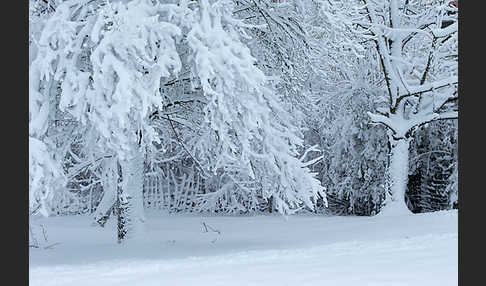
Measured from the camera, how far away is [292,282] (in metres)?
6.18

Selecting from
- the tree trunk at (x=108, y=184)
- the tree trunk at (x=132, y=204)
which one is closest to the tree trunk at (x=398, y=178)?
the tree trunk at (x=108, y=184)

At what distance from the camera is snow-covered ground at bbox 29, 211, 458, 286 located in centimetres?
648

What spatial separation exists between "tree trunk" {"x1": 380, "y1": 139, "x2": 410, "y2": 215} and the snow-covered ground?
39.3 inches

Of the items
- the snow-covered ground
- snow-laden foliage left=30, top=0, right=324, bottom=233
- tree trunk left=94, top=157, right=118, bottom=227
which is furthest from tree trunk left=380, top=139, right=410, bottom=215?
tree trunk left=94, top=157, right=118, bottom=227

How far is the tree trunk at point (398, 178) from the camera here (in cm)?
1692

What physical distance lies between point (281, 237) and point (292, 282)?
8.31 m

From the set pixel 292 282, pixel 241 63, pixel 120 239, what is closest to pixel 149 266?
pixel 292 282

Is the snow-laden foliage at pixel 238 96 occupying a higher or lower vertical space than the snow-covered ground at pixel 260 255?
higher

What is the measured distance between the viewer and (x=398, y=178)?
55.7ft

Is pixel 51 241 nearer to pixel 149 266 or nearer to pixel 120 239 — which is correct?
pixel 120 239

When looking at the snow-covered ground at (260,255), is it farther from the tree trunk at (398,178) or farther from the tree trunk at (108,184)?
the tree trunk at (398,178)

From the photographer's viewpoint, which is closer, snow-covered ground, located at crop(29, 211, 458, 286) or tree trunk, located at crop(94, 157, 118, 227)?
snow-covered ground, located at crop(29, 211, 458, 286)

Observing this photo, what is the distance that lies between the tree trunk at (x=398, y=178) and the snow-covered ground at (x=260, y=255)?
1.00 meters

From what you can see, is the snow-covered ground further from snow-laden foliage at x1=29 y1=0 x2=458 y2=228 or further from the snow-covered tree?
the snow-covered tree
